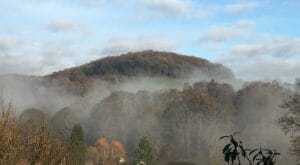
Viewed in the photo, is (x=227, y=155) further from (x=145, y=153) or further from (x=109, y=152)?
(x=109, y=152)

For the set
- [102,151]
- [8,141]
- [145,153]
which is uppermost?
[8,141]

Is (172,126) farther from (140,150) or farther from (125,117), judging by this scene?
(140,150)

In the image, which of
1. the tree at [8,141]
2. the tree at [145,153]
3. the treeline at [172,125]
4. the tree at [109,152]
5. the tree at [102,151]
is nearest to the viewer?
the tree at [8,141]

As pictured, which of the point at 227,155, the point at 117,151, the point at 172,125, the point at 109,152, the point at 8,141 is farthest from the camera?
the point at 172,125

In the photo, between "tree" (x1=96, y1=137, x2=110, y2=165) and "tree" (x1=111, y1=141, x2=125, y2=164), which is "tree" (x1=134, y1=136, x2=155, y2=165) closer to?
"tree" (x1=111, y1=141, x2=125, y2=164)

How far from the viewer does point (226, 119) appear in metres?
100

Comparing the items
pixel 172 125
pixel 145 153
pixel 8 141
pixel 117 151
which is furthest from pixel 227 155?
pixel 172 125

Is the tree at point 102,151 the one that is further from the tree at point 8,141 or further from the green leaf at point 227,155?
the green leaf at point 227,155

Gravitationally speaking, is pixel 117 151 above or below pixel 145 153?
below

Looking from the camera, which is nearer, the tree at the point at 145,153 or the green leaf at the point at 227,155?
the green leaf at the point at 227,155

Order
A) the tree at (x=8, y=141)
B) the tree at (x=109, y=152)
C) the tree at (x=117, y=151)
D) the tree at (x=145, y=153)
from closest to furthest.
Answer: the tree at (x=8, y=141), the tree at (x=145, y=153), the tree at (x=117, y=151), the tree at (x=109, y=152)

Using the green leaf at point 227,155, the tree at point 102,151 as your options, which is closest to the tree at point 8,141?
the green leaf at point 227,155

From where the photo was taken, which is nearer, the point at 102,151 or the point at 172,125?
the point at 102,151

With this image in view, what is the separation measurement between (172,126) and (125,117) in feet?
44.5
